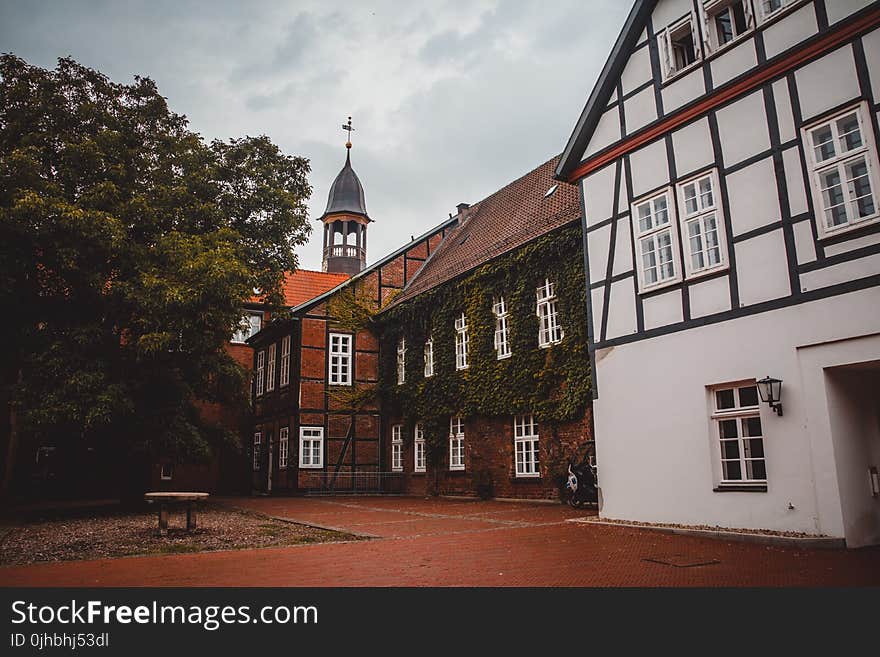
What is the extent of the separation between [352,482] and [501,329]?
29.7ft

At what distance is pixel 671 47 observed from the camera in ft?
37.4

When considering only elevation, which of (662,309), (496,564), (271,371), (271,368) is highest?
(271,368)

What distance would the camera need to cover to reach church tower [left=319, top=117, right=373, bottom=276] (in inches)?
1604

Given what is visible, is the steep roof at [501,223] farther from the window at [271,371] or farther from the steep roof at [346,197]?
the steep roof at [346,197]

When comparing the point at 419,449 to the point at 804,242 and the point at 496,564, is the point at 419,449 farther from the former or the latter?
the point at 804,242

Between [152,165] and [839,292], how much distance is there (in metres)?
15.2

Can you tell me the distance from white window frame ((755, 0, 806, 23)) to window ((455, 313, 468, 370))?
1175 cm

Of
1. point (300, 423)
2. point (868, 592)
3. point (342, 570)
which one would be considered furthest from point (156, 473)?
point (868, 592)

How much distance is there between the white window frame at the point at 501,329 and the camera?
59.8ft

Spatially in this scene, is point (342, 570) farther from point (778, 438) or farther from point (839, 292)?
point (839, 292)

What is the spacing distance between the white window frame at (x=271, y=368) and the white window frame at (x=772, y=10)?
2156 centimetres

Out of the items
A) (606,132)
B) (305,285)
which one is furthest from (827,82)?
(305,285)

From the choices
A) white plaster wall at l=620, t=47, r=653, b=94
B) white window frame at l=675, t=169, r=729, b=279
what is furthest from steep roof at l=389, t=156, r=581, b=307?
white window frame at l=675, t=169, r=729, b=279

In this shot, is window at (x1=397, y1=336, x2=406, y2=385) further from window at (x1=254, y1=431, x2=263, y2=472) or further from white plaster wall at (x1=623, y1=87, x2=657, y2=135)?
white plaster wall at (x1=623, y1=87, x2=657, y2=135)
